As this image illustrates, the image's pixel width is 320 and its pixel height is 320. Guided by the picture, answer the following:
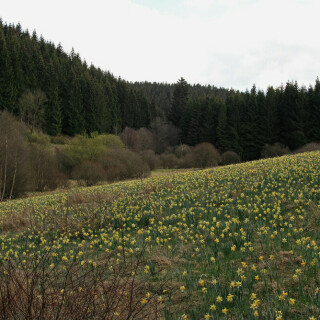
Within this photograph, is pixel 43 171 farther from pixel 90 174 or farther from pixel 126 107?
pixel 126 107

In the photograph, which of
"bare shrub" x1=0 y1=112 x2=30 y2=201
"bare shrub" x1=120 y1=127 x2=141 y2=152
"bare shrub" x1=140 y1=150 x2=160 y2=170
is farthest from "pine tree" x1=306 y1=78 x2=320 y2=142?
"bare shrub" x1=0 y1=112 x2=30 y2=201

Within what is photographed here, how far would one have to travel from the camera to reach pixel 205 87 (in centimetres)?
15225

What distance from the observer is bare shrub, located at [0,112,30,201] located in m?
27.5

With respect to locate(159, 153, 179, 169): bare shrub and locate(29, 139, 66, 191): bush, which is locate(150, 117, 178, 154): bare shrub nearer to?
locate(159, 153, 179, 169): bare shrub

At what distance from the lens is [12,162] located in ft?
91.2

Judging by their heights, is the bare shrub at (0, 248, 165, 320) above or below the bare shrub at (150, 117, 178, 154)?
below

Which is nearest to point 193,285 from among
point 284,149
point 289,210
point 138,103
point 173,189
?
point 289,210

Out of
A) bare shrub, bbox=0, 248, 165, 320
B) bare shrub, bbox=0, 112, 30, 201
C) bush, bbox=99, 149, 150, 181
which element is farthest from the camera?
bush, bbox=99, 149, 150, 181

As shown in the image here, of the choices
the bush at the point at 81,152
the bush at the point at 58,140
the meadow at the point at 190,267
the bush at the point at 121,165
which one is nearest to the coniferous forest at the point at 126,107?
A: the bush at the point at 58,140

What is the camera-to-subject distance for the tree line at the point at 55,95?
64438mm

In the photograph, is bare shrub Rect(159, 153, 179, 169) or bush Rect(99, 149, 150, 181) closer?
bush Rect(99, 149, 150, 181)

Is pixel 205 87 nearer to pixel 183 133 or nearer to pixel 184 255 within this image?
pixel 183 133

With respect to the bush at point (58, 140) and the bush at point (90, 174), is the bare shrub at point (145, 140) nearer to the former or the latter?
the bush at point (58, 140)

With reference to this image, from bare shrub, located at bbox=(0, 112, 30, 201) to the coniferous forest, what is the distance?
36922 mm
